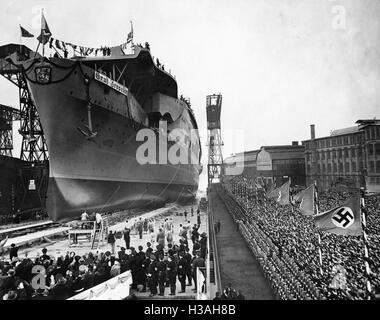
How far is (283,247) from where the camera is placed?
27.6 feet

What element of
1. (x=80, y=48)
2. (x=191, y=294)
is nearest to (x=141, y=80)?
(x=80, y=48)

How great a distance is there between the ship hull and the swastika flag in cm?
1103

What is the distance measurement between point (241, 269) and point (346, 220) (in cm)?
394

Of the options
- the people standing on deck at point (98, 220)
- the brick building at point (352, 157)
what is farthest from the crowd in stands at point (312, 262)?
the people standing on deck at point (98, 220)

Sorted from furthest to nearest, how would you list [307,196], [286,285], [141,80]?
[141,80] → [307,196] → [286,285]

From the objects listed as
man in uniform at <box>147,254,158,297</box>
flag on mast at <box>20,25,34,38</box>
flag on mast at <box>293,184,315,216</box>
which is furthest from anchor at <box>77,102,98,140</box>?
flag on mast at <box>293,184,315,216</box>

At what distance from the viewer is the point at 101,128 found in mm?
15070

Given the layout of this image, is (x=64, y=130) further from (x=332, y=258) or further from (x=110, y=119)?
(x=332, y=258)

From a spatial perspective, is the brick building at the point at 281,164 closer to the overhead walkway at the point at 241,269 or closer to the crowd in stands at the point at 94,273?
the overhead walkway at the point at 241,269

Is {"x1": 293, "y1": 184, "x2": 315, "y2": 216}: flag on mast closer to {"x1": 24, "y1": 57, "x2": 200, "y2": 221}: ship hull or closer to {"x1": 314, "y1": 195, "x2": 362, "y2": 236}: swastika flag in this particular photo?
{"x1": 314, "y1": 195, "x2": 362, "y2": 236}: swastika flag

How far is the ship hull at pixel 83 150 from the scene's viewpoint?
13.6m

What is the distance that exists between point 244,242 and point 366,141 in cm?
750

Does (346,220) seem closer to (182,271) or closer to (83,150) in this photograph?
(182,271)

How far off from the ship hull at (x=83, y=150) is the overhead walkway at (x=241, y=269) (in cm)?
634
